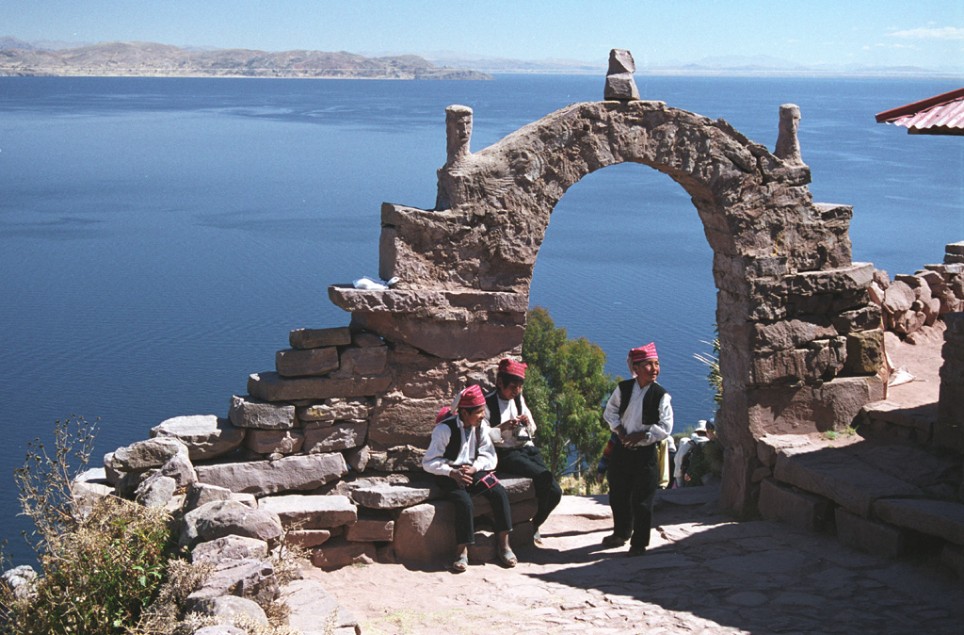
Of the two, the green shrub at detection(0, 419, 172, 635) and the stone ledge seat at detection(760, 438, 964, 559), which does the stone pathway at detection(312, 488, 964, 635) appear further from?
the green shrub at detection(0, 419, 172, 635)

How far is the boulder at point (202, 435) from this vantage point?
296 inches

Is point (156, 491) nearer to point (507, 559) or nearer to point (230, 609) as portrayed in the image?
point (230, 609)

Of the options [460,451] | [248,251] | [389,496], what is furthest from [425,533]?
[248,251]

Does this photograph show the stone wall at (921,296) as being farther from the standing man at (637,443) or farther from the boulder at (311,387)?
the boulder at (311,387)

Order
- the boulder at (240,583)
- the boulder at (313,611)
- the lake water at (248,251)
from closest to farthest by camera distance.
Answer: the boulder at (240,583) → the boulder at (313,611) → the lake water at (248,251)

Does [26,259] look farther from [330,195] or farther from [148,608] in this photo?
[148,608]

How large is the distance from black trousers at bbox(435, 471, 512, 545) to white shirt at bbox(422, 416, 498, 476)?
0.32 ft

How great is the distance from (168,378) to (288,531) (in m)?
14.2

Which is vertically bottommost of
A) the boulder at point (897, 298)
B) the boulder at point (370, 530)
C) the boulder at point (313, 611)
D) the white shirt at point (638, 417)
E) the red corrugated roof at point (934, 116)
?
the boulder at point (370, 530)

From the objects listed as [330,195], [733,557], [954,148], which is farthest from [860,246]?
[954,148]

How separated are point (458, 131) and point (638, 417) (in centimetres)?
246

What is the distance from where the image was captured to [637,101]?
8.52 metres

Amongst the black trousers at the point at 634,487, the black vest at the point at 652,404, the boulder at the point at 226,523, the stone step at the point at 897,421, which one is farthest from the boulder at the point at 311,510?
the stone step at the point at 897,421

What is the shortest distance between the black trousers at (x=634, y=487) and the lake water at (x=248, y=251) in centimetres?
593
